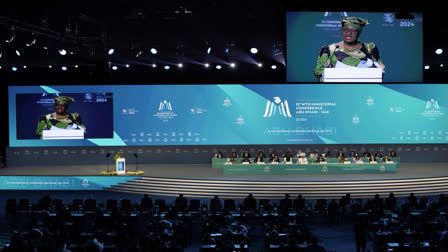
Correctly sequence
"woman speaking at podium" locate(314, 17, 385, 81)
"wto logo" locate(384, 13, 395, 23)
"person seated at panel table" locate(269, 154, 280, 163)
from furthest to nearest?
"wto logo" locate(384, 13, 395, 23) → "woman speaking at podium" locate(314, 17, 385, 81) → "person seated at panel table" locate(269, 154, 280, 163)

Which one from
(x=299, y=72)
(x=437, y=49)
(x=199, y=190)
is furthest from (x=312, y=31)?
(x=199, y=190)

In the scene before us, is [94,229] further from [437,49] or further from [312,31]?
[437,49]

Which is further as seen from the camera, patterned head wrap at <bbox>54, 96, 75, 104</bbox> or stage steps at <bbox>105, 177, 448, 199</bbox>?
patterned head wrap at <bbox>54, 96, 75, 104</bbox>

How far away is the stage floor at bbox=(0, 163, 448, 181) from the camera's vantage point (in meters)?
21.0

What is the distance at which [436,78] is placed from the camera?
2636 centimetres

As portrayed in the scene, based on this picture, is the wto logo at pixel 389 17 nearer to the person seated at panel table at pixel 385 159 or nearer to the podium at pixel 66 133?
the person seated at panel table at pixel 385 159

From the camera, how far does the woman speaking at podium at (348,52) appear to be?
25047 mm

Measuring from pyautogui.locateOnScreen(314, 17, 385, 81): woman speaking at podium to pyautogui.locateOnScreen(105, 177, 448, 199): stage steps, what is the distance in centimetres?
671

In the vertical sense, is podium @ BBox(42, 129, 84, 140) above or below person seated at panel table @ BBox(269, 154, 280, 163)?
above

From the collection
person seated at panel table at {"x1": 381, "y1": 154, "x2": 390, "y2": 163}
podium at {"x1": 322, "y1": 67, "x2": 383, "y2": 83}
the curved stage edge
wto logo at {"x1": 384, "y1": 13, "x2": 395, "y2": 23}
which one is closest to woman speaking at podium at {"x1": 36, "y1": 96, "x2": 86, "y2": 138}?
the curved stage edge

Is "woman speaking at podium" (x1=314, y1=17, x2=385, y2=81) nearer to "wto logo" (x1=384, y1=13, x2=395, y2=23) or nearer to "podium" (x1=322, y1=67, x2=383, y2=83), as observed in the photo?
"podium" (x1=322, y1=67, x2=383, y2=83)

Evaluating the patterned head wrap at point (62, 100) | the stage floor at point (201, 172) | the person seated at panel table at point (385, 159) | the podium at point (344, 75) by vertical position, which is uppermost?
the podium at point (344, 75)

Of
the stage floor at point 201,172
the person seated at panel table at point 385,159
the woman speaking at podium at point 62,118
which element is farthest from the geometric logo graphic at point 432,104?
the woman speaking at podium at point 62,118

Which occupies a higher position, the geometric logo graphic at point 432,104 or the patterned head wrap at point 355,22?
the patterned head wrap at point 355,22
